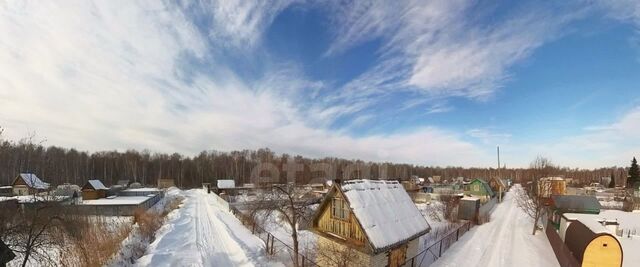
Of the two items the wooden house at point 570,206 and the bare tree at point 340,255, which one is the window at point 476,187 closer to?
the wooden house at point 570,206

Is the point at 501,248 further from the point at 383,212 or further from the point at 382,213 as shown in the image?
the point at 382,213

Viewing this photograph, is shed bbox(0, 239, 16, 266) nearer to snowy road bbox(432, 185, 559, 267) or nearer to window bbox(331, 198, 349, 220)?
window bbox(331, 198, 349, 220)

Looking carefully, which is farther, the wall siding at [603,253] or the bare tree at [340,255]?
the wall siding at [603,253]

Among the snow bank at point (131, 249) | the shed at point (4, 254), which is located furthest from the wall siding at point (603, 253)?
the shed at point (4, 254)

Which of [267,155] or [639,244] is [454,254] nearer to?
[639,244]

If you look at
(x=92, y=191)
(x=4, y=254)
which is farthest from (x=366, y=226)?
(x=92, y=191)

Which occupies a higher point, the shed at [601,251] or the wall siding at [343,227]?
the wall siding at [343,227]
